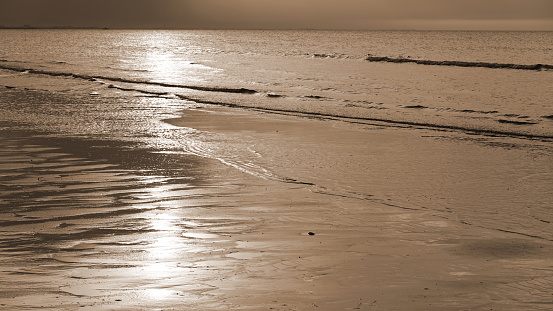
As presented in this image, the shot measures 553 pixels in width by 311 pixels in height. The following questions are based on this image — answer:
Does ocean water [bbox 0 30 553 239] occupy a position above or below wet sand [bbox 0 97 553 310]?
above

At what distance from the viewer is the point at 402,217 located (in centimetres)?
734

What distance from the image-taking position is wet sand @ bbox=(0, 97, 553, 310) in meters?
4.82

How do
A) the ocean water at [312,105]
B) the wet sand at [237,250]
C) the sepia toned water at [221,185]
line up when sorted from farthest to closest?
the ocean water at [312,105] → the sepia toned water at [221,185] → the wet sand at [237,250]

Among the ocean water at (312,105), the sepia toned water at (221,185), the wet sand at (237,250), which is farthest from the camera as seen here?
the ocean water at (312,105)

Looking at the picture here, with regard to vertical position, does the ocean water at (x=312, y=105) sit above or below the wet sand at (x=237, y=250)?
above

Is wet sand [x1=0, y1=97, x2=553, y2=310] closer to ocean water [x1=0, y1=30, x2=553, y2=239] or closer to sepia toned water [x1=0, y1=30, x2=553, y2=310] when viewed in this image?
sepia toned water [x1=0, y1=30, x2=553, y2=310]

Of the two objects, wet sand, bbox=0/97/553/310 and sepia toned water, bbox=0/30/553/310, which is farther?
sepia toned water, bbox=0/30/553/310

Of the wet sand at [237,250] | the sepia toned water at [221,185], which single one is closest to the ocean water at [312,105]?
the sepia toned water at [221,185]

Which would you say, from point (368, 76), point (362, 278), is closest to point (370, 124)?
point (362, 278)

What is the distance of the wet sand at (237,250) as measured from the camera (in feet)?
15.8

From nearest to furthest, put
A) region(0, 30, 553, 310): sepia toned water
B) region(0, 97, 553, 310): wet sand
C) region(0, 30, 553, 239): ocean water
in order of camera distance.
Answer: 1. region(0, 97, 553, 310): wet sand
2. region(0, 30, 553, 310): sepia toned water
3. region(0, 30, 553, 239): ocean water

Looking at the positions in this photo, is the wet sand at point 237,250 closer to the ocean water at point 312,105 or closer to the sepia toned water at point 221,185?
the sepia toned water at point 221,185

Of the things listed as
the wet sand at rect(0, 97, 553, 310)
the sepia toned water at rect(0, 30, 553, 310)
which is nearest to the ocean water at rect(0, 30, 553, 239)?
the sepia toned water at rect(0, 30, 553, 310)

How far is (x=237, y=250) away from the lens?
19.5ft
